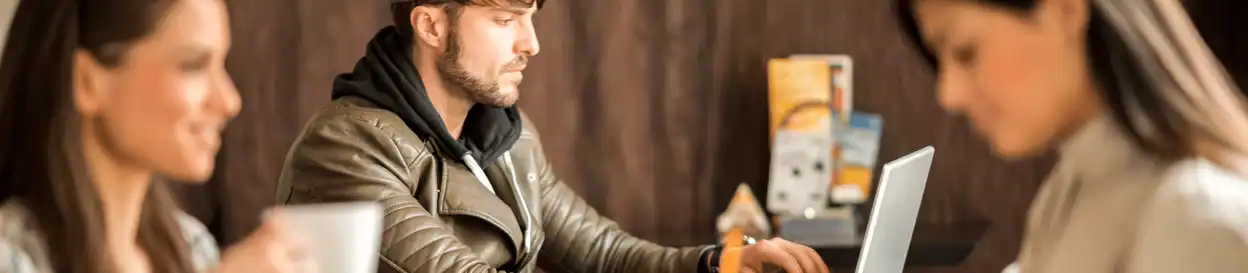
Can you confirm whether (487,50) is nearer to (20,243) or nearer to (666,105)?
(666,105)

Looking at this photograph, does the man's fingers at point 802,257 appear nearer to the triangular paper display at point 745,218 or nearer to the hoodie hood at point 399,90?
the hoodie hood at point 399,90

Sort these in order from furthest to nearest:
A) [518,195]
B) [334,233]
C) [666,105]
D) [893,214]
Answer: [666,105] < [518,195] < [893,214] < [334,233]

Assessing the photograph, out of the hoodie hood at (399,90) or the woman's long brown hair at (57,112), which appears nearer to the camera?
the woman's long brown hair at (57,112)

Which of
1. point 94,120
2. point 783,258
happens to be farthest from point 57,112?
point 783,258

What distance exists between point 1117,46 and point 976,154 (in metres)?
1.47

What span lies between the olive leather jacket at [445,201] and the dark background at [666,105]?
0.40m

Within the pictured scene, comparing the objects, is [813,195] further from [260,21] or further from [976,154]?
[260,21]

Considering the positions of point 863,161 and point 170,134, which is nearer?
point 170,134

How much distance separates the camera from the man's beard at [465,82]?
5.09ft

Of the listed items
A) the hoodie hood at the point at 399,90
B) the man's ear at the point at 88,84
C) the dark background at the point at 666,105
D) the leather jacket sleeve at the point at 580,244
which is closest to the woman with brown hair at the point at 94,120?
the man's ear at the point at 88,84

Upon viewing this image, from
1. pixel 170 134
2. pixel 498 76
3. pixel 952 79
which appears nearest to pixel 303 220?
pixel 170 134

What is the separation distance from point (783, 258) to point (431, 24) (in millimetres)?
557

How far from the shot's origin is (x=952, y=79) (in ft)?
2.95

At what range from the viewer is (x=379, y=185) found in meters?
1.40
